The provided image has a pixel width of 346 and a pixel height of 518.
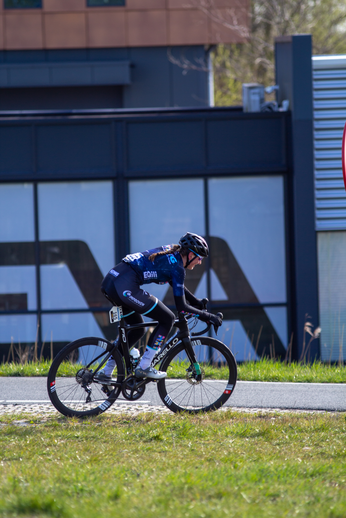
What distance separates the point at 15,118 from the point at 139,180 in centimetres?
256

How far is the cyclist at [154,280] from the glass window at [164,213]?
5.54 meters

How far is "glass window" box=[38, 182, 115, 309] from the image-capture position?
10.9 meters

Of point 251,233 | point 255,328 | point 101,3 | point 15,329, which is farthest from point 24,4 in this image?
point 255,328

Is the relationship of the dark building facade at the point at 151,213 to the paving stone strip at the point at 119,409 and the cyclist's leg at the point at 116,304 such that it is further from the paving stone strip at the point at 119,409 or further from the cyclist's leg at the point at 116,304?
the cyclist's leg at the point at 116,304

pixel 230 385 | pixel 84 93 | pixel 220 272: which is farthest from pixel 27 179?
pixel 230 385

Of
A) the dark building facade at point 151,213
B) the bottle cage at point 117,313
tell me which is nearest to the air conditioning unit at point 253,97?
the dark building facade at point 151,213

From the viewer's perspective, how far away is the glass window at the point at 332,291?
1080 centimetres

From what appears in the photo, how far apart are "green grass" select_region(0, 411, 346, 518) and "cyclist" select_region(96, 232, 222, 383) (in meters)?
0.60

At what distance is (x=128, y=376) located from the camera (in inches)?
208

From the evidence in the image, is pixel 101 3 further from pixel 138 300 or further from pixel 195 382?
pixel 195 382

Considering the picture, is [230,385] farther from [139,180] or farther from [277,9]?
[277,9]

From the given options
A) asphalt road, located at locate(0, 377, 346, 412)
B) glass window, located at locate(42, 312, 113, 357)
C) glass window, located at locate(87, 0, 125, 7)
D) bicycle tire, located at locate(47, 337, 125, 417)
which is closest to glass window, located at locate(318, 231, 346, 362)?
asphalt road, located at locate(0, 377, 346, 412)

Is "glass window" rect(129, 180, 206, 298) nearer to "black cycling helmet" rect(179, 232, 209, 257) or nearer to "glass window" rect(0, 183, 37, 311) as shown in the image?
"glass window" rect(0, 183, 37, 311)

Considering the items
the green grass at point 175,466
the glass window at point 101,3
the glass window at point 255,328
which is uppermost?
the glass window at point 101,3
